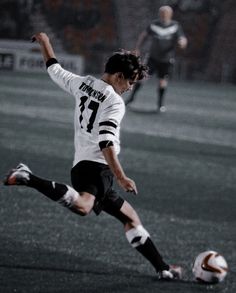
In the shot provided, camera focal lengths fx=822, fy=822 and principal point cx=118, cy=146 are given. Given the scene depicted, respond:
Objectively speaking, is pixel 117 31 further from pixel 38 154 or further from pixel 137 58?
pixel 137 58

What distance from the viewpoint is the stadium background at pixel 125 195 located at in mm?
5986

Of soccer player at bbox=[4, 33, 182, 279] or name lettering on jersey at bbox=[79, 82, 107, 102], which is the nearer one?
soccer player at bbox=[4, 33, 182, 279]

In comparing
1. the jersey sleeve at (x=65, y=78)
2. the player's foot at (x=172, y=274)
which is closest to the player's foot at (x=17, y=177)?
the jersey sleeve at (x=65, y=78)

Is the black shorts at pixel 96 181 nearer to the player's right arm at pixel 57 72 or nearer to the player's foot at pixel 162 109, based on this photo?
the player's right arm at pixel 57 72

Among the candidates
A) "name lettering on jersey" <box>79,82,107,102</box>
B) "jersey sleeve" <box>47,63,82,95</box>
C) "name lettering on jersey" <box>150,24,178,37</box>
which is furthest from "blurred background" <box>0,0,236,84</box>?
"name lettering on jersey" <box>79,82,107,102</box>

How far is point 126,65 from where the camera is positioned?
5668mm

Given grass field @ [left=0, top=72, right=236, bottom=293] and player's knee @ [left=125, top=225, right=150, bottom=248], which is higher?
player's knee @ [left=125, top=225, right=150, bottom=248]

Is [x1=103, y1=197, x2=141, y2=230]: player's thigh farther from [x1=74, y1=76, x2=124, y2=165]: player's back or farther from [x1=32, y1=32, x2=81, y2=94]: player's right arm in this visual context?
[x1=32, y1=32, x2=81, y2=94]: player's right arm

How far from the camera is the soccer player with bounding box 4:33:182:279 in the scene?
5.50 m

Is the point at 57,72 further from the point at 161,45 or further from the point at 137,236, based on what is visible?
the point at 161,45

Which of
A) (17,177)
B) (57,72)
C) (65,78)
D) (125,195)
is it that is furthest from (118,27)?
(17,177)

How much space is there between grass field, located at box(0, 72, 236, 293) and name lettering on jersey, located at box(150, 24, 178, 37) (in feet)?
6.14

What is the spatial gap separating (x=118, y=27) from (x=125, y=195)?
1054 inches

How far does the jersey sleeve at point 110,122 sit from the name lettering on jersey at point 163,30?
13.4 metres
